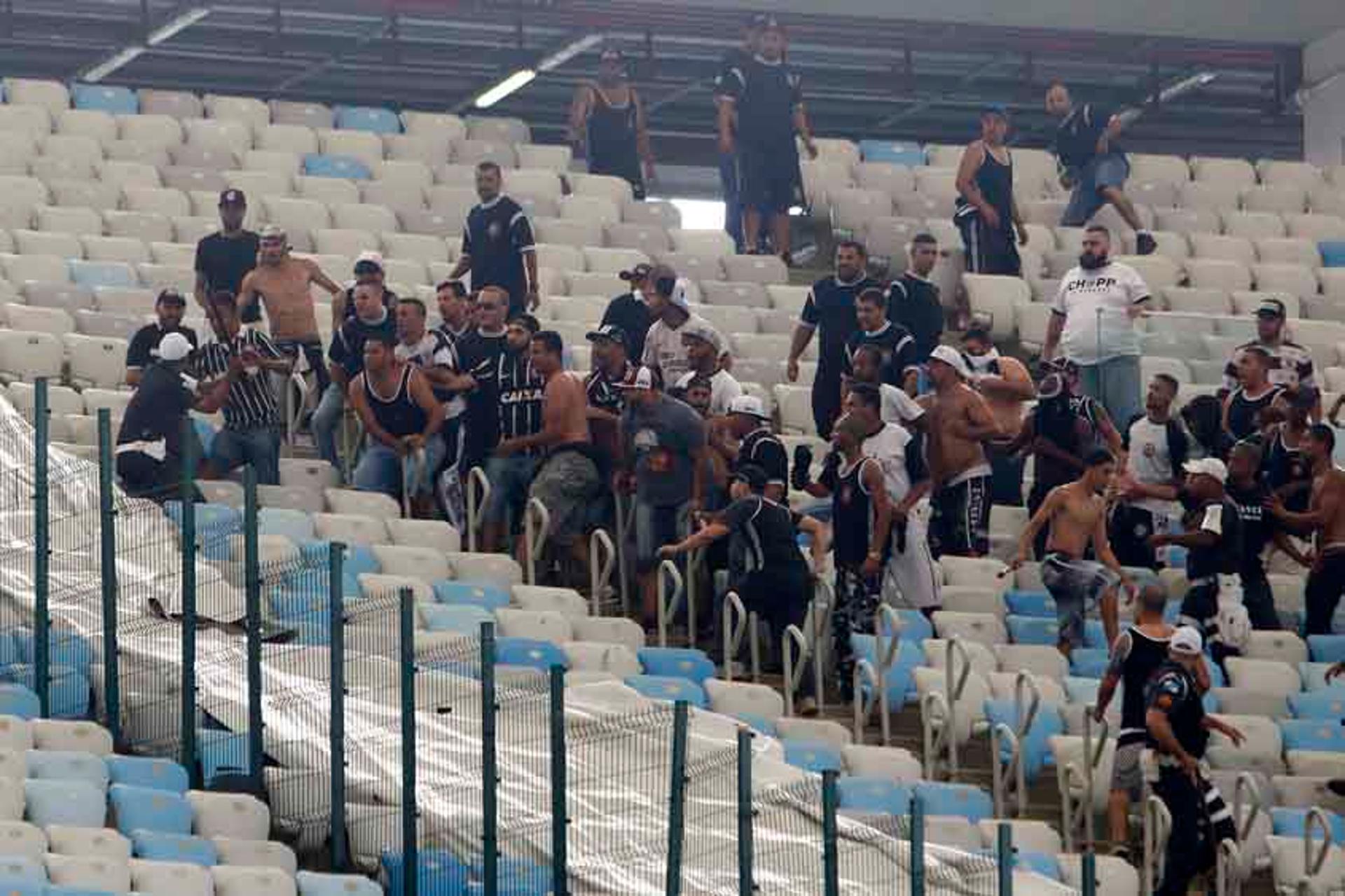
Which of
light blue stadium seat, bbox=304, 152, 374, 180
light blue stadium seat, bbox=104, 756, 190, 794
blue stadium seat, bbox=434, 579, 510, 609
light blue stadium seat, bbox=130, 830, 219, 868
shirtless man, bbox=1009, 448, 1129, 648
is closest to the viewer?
light blue stadium seat, bbox=130, 830, 219, 868

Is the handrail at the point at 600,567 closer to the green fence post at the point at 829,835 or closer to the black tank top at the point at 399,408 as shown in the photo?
the black tank top at the point at 399,408

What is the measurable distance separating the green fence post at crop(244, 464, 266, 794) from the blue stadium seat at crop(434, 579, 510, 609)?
2.14 meters

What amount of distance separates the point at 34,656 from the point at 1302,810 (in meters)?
6.24

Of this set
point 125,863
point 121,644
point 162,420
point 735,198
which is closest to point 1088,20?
point 735,198

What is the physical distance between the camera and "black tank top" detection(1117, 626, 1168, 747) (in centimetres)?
1886

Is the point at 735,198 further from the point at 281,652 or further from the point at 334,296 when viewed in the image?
the point at 281,652

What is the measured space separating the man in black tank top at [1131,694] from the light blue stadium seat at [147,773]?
458cm

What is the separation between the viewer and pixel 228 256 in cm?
2253

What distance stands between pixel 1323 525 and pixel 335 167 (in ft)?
29.1

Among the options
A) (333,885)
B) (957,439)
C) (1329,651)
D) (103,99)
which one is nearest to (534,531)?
(957,439)

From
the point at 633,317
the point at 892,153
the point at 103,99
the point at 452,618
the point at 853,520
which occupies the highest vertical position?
the point at 103,99

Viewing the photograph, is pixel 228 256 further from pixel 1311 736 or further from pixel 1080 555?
pixel 1311 736

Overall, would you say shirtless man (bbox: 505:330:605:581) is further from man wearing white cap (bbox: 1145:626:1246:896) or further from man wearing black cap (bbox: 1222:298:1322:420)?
man wearing black cap (bbox: 1222:298:1322:420)

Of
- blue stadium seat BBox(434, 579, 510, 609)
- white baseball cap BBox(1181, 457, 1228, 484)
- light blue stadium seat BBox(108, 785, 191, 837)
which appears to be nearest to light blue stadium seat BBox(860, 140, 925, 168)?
white baseball cap BBox(1181, 457, 1228, 484)
